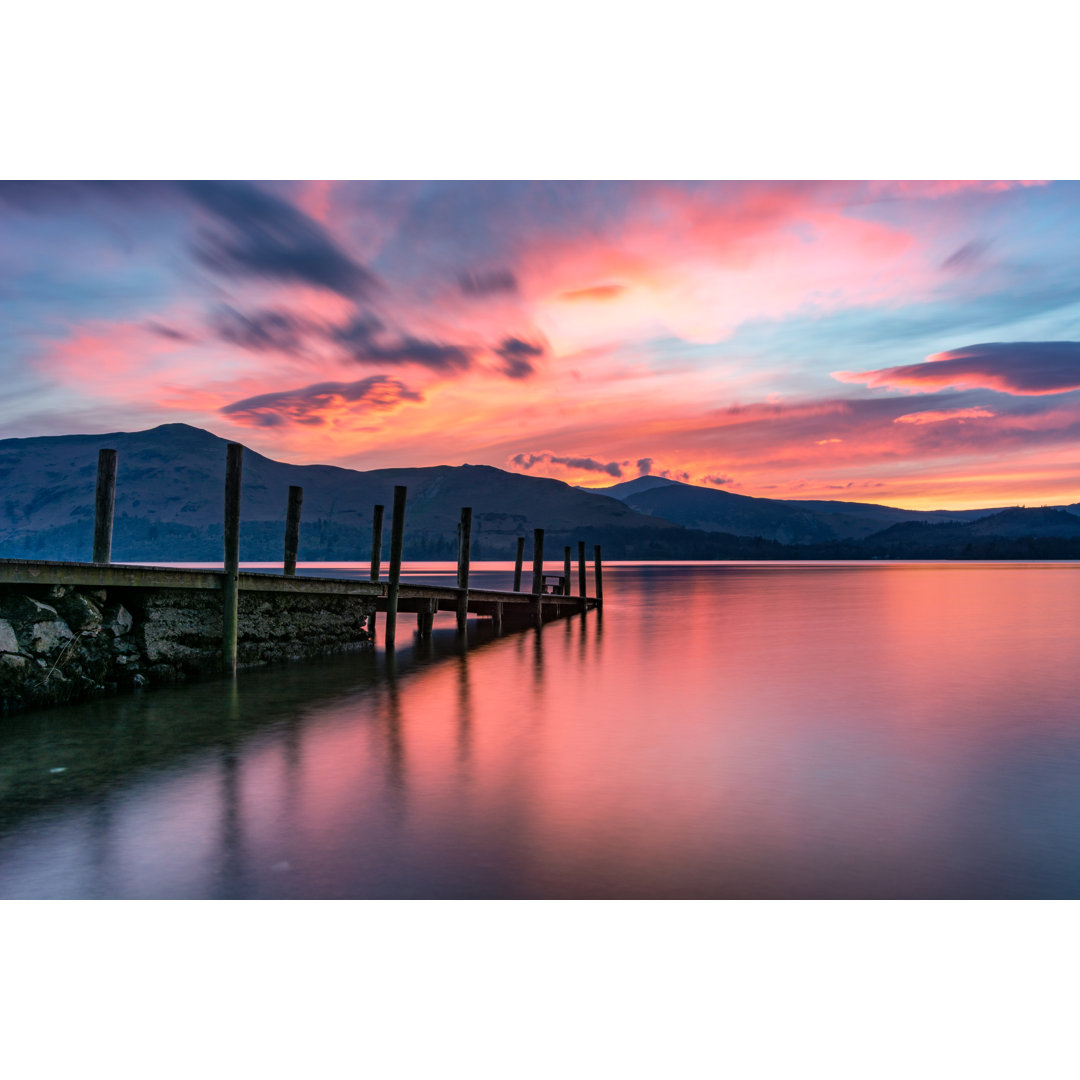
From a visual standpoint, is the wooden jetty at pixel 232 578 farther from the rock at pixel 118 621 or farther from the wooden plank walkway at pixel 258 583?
the rock at pixel 118 621

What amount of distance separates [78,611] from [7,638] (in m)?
1.07

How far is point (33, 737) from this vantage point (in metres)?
9.24

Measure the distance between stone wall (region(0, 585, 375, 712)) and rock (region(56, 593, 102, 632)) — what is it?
0.04 feet

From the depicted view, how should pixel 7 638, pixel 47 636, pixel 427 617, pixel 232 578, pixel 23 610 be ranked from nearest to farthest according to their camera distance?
pixel 7 638, pixel 23 610, pixel 47 636, pixel 232 578, pixel 427 617

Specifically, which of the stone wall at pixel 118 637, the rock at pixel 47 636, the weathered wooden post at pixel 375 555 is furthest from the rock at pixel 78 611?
the weathered wooden post at pixel 375 555

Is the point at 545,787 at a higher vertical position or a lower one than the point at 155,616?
lower

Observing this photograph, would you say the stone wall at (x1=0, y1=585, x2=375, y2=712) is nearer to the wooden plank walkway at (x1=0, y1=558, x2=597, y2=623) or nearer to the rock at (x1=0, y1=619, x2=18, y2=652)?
the rock at (x1=0, y1=619, x2=18, y2=652)

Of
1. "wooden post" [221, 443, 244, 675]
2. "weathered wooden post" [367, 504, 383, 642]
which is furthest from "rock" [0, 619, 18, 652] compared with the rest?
"weathered wooden post" [367, 504, 383, 642]

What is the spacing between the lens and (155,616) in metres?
13.0

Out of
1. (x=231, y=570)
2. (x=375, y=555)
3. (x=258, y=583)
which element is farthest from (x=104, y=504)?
(x=375, y=555)

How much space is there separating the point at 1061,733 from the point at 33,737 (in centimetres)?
1311

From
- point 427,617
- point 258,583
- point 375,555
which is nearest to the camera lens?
point 258,583

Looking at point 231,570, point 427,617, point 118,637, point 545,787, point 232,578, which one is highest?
point 231,570

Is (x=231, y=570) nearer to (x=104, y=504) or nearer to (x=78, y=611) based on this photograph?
(x=104, y=504)
